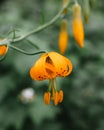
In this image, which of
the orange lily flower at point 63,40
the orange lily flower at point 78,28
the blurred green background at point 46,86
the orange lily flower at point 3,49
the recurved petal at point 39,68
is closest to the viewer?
the recurved petal at point 39,68

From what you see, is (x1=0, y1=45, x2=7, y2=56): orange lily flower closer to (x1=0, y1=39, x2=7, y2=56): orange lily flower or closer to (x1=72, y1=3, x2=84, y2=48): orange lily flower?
(x1=0, y1=39, x2=7, y2=56): orange lily flower

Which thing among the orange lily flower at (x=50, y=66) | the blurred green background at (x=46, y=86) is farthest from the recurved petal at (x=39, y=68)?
the blurred green background at (x=46, y=86)

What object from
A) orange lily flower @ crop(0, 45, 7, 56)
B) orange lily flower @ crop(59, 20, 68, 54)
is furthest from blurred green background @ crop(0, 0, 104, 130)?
orange lily flower @ crop(0, 45, 7, 56)

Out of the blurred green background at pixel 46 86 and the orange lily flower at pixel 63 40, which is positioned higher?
the orange lily flower at pixel 63 40

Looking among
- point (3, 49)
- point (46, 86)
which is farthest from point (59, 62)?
point (46, 86)

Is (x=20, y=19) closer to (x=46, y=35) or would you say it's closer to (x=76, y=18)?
(x=46, y=35)

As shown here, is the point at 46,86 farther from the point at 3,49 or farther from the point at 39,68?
the point at 39,68

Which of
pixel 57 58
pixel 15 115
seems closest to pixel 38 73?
pixel 57 58

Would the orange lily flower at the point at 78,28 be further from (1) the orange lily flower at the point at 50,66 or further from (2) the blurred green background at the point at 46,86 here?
(2) the blurred green background at the point at 46,86
